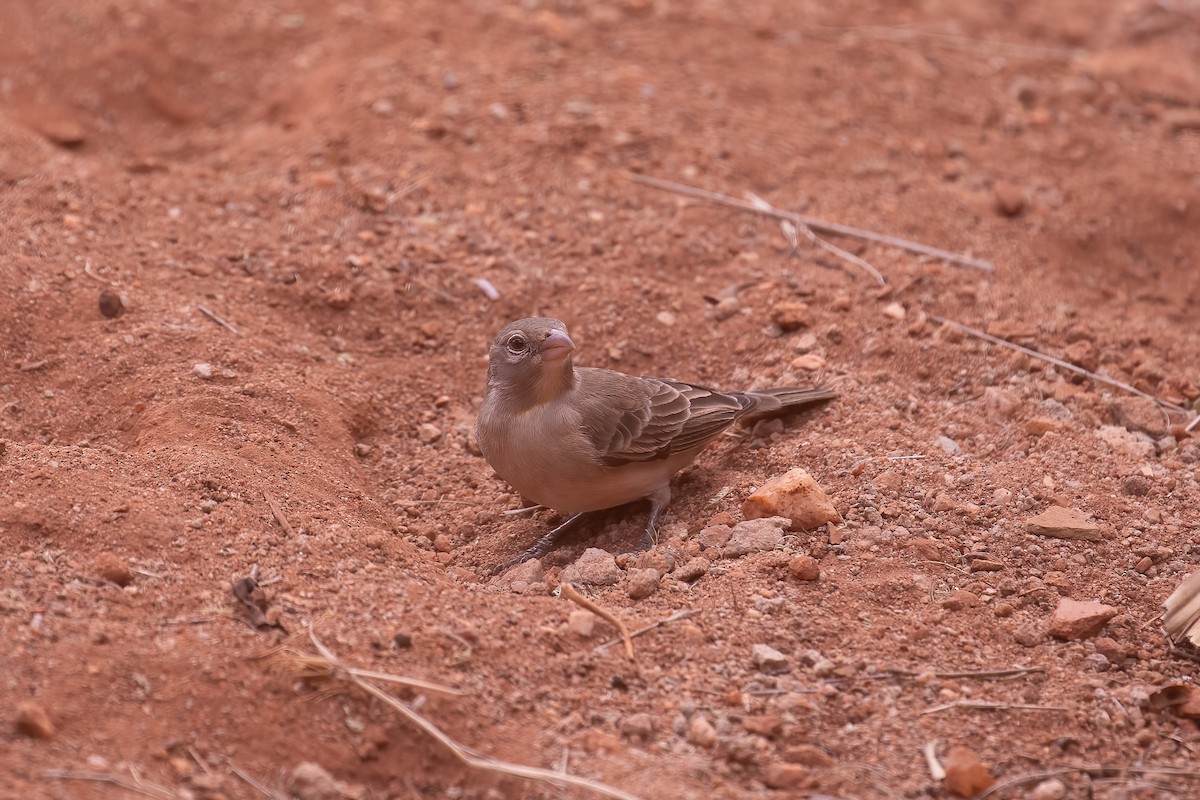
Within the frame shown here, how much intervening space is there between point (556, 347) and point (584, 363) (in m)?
1.21

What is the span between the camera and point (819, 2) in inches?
379

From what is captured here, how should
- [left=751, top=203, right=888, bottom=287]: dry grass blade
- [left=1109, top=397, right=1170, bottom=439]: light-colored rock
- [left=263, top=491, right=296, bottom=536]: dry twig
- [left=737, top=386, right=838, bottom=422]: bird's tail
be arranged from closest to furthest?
[left=263, top=491, right=296, bottom=536]: dry twig < [left=737, top=386, right=838, bottom=422]: bird's tail < [left=1109, top=397, right=1170, bottom=439]: light-colored rock < [left=751, top=203, right=888, bottom=287]: dry grass blade

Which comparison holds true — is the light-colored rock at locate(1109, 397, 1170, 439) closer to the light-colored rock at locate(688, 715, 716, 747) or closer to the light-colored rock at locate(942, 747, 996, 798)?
the light-colored rock at locate(942, 747, 996, 798)

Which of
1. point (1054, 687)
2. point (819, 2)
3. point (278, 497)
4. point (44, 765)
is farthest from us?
point (819, 2)

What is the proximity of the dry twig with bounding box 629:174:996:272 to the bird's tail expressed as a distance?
1.63 metres

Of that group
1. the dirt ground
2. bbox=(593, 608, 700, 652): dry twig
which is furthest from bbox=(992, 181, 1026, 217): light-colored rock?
bbox=(593, 608, 700, 652): dry twig

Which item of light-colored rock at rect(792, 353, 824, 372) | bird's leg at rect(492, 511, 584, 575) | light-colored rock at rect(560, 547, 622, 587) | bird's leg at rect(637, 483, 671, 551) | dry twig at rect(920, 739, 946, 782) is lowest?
bird's leg at rect(492, 511, 584, 575)

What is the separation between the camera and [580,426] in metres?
5.66

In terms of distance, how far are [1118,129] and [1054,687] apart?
227 inches

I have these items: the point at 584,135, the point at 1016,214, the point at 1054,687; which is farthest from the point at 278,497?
the point at 1016,214

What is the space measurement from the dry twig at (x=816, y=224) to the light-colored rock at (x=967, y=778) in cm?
400

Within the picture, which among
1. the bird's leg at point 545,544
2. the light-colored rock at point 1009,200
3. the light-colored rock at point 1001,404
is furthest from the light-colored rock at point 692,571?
the light-colored rock at point 1009,200

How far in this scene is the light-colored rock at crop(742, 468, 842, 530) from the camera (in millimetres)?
5203

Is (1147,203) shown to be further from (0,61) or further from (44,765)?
(0,61)
